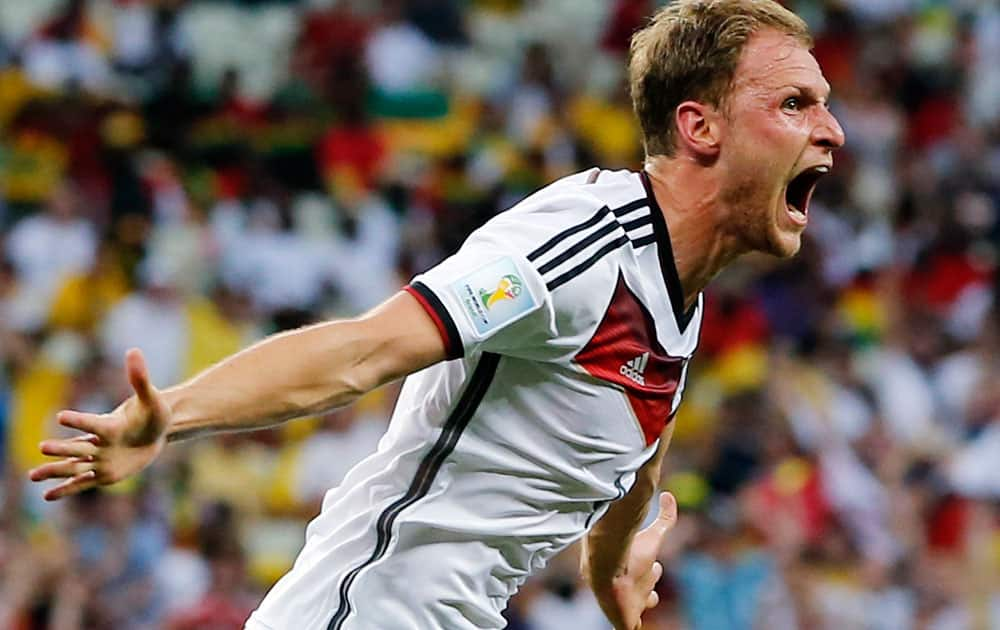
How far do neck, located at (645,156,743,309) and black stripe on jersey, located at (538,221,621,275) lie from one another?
197 millimetres

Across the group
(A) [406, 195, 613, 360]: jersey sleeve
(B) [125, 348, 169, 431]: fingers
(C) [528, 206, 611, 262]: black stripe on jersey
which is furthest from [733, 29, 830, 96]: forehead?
(B) [125, 348, 169, 431]: fingers

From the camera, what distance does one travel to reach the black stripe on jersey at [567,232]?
125 inches

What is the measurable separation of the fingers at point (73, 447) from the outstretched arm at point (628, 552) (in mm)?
1565

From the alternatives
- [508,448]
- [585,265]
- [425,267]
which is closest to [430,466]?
[508,448]

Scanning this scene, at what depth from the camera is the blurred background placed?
8000mm

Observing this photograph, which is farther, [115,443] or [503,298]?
[503,298]

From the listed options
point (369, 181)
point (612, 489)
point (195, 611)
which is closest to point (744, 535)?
point (195, 611)

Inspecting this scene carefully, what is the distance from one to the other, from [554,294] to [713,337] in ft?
21.4

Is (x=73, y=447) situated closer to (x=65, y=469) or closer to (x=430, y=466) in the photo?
(x=65, y=469)

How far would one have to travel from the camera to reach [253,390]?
2.88 meters

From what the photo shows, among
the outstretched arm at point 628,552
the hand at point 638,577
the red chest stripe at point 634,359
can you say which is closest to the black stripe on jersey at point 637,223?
the red chest stripe at point 634,359

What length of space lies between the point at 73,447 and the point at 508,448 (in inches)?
39.8

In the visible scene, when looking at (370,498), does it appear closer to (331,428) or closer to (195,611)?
(195,611)

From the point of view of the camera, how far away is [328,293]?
9797 mm
